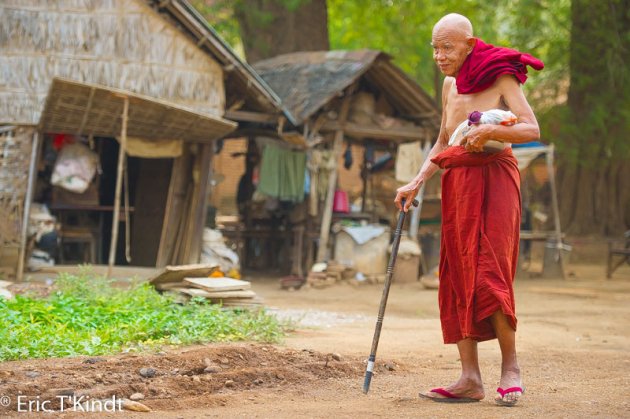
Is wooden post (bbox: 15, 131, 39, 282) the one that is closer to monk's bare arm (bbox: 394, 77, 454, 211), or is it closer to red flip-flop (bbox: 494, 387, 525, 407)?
monk's bare arm (bbox: 394, 77, 454, 211)

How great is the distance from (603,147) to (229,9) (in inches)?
335

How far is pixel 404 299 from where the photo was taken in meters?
12.3

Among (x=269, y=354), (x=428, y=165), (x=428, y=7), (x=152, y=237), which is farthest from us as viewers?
(x=428, y=7)

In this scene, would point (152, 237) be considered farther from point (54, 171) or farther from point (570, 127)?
point (570, 127)

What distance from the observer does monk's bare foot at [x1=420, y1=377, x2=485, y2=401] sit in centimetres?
471

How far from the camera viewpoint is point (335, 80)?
44.8ft

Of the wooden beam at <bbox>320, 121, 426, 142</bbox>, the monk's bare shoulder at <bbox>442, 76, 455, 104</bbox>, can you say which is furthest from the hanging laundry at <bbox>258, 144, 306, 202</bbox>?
the monk's bare shoulder at <bbox>442, 76, 455, 104</bbox>

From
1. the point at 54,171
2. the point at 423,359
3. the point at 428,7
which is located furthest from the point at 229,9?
→ the point at 423,359

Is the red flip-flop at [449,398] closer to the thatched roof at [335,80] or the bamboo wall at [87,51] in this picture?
the bamboo wall at [87,51]

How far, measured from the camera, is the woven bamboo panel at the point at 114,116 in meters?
10.3

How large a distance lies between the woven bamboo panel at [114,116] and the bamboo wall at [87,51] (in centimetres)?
51

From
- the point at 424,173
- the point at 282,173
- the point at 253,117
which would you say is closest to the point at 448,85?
the point at 424,173

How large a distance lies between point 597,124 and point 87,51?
1093 centimetres

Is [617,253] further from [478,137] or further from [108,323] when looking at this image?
[478,137]
